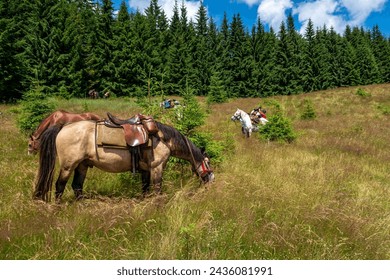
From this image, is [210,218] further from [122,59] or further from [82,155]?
[122,59]

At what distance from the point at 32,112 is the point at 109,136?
29.2ft

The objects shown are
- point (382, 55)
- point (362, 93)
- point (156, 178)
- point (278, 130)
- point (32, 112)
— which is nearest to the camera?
point (156, 178)

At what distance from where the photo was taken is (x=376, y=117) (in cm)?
2178

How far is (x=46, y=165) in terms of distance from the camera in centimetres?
450

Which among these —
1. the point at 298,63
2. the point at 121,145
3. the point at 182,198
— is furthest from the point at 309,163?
the point at 298,63

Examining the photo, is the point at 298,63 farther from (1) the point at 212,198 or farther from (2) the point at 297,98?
(1) the point at 212,198

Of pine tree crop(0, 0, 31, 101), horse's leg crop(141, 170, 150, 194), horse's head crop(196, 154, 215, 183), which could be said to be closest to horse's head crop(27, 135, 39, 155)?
horse's leg crop(141, 170, 150, 194)

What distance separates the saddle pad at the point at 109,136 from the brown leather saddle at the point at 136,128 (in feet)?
0.34

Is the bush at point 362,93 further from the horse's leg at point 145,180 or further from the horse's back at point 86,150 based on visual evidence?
the horse's back at point 86,150

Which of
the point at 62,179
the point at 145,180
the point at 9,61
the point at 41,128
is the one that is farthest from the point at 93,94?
the point at 62,179

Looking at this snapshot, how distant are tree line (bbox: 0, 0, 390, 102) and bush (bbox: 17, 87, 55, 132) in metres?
4.15

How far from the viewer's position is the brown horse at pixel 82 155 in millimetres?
4383

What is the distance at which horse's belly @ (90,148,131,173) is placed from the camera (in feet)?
14.7
